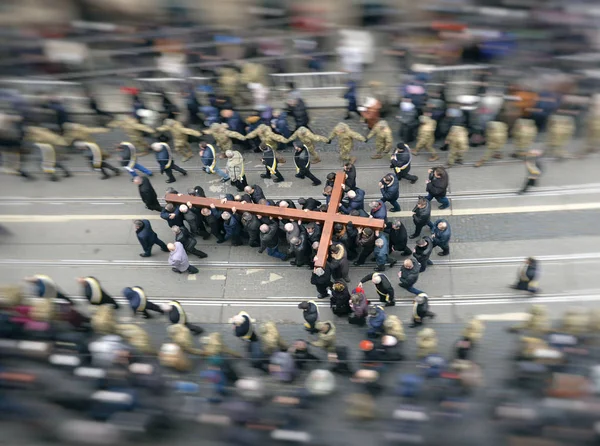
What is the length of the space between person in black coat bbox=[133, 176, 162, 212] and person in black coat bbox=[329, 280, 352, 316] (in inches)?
194

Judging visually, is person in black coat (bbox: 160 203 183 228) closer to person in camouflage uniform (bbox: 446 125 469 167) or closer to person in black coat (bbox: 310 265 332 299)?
person in black coat (bbox: 310 265 332 299)

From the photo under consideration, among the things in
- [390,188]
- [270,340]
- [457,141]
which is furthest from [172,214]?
[457,141]

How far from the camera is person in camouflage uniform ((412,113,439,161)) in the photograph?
13.7 metres

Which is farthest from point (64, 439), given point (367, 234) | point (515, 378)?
point (515, 378)

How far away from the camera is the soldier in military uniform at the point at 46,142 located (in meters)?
14.8

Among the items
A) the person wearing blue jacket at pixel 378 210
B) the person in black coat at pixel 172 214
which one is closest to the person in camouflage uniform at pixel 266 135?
the person in black coat at pixel 172 214

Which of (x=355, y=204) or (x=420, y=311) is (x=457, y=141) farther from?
(x=420, y=311)

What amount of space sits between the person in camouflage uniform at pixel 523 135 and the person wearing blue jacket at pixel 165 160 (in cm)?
806

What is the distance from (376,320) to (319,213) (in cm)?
261

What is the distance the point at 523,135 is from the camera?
13516 millimetres

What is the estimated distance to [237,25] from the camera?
1609 cm

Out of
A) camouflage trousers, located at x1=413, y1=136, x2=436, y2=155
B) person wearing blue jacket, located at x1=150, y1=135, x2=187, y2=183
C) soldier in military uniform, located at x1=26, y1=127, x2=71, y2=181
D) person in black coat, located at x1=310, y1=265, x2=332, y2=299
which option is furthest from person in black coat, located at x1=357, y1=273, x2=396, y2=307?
soldier in military uniform, located at x1=26, y1=127, x2=71, y2=181

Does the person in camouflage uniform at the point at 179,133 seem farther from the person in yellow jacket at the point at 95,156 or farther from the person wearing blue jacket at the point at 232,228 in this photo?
the person wearing blue jacket at the point at 232,228

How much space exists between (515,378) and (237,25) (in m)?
11.3
